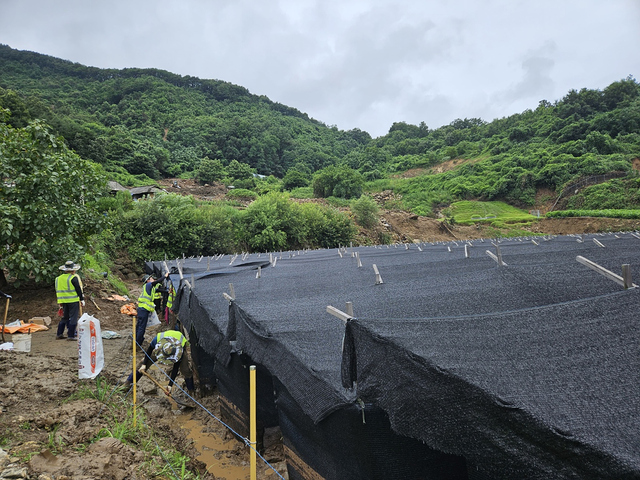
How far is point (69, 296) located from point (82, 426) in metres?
3.68

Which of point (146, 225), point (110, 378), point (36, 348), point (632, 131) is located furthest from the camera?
point (632, 131)

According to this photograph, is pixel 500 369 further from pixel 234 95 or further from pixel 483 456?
pixel 234 95

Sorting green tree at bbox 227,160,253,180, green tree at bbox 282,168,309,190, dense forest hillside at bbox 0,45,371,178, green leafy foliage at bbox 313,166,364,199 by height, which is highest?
dense forest hillside at bbox 0,45,371,178

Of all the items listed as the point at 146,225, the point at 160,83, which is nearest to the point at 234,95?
the point at 160,83

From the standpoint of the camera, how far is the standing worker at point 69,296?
7.01m

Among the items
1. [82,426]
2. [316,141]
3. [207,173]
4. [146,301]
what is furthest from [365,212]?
[316,141]

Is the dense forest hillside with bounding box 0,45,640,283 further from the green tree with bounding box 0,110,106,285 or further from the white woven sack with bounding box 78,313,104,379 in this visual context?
the white woven sack with bounding box 78,313,104,379

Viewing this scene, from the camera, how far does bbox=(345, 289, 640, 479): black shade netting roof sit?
1.44 metres

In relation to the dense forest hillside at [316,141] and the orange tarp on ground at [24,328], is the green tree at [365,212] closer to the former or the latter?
the dense forest hillside at [316,141]

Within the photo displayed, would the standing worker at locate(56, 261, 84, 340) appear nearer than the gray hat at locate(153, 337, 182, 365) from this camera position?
No

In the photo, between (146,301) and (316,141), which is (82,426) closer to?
(146,301)

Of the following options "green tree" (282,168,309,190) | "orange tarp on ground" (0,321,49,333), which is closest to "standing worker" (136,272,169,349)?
"orange tarp on ground" (0,321,49,333)

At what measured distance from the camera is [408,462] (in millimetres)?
2418

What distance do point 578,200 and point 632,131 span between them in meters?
16.6
